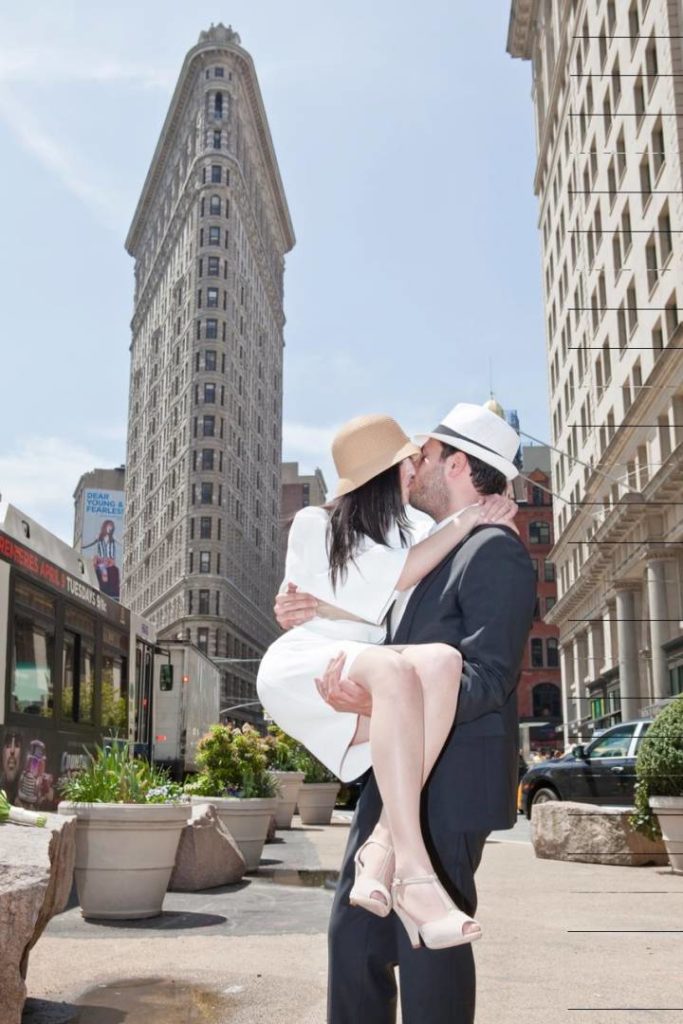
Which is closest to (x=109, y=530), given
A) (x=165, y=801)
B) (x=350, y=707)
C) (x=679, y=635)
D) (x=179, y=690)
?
(x=679, y=635)

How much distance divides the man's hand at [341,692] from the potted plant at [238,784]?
30.0ft

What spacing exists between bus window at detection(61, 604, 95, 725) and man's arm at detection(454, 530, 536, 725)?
9864mm

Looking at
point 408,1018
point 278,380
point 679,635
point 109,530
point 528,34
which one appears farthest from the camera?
point 278,380

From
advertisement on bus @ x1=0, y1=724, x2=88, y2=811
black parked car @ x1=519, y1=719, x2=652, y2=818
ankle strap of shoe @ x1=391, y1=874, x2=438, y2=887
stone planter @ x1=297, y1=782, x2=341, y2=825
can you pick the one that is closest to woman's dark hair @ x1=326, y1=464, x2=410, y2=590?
ankle strap of shoe @ x1=391, y1=874, x2=438, y2=887

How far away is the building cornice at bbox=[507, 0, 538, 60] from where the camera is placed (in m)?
65.5

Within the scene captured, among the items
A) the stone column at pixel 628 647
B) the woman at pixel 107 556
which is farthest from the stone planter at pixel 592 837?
the woman at pixel 107 556

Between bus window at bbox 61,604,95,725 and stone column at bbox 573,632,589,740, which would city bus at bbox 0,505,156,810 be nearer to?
bus window at bbox 61,604,95,725

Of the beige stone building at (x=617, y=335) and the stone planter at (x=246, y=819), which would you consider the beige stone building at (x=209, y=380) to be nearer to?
the beige stone building at (x=617, y=335)

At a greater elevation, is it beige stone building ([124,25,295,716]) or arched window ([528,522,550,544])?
beige stone building ([124,25,295,716])

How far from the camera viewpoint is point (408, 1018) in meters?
2.67

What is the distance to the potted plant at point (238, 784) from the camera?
1159 cm

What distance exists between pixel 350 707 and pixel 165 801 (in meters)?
6.38

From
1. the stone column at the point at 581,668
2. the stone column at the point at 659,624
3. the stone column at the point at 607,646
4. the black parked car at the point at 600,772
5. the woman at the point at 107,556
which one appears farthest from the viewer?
the woman at the point at 107,556

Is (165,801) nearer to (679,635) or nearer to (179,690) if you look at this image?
(179,690)
